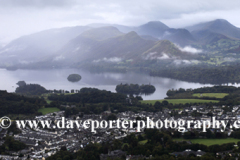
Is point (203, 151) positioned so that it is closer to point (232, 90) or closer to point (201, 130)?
point (201, 130)

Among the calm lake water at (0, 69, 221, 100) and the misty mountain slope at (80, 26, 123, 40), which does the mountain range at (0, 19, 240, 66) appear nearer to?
the misty mountain slope at (80, 26, 123, 40)

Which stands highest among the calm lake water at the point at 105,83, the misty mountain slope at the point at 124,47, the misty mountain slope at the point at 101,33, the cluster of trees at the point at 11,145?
the misty mountain slope at the point at 101,33

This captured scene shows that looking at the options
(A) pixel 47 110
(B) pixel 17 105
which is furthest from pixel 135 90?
A: (B) pixel 17 105

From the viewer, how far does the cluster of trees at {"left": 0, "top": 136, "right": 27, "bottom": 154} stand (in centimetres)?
1901

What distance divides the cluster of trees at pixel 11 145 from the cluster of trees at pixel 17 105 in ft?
29.0

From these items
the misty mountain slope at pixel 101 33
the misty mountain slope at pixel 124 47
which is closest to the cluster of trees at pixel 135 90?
the misty mountain slope at pixel 124 47

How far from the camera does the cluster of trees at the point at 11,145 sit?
1901 centimetres

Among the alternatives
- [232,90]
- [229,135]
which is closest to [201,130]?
[229,135]

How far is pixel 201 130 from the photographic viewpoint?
68.6ft

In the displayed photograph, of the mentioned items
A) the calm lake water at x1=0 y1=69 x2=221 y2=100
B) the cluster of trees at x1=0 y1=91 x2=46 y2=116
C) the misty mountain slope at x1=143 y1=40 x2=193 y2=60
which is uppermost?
the misty mountain slope at x1=143 y1=40 x2=193 y2=60

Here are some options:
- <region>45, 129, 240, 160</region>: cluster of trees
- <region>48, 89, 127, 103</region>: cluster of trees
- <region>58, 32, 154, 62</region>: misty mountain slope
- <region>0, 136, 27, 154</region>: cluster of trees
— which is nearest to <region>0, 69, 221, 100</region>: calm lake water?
<region>48, 89, 127, 103</region>: cluster of trees

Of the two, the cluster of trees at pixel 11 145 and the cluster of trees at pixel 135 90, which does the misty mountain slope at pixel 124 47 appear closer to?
the cluster of trees at pixel 135 90

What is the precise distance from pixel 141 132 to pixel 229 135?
5.78 m

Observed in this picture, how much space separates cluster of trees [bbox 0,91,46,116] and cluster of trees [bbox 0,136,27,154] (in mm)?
8828
